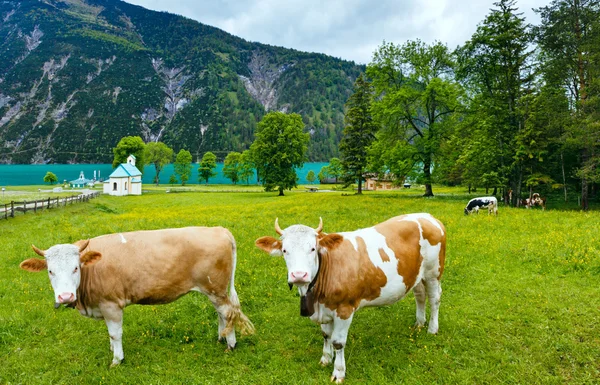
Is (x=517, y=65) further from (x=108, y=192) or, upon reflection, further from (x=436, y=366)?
(x=108, y=192)

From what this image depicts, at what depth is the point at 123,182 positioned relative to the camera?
54844 millimetres

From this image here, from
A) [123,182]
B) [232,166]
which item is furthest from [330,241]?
[232,166]

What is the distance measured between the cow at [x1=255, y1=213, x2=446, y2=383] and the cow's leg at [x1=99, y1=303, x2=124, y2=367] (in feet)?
9.51

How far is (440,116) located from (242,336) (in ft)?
112

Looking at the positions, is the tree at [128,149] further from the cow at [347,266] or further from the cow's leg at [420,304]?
the cow's leg at [420,304]

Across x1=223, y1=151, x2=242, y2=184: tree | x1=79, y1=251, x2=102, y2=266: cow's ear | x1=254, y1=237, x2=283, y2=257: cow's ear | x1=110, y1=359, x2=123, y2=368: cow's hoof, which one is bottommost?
x1=110, y1=359, x2=123, y2=368: cow's hoof

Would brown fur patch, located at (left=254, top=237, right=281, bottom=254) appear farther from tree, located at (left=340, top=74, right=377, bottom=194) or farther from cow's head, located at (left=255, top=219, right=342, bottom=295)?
tree, located at (left=340, top=74, right=377, bottom=194)

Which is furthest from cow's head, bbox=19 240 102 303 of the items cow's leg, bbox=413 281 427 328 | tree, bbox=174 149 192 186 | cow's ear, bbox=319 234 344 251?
tree, bbox=174 149 192 186

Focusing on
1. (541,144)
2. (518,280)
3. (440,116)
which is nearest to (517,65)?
(541,144)

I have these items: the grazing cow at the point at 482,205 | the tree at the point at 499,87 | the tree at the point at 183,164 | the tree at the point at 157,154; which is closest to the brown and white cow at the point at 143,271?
the grazing cow at the point at 482,205

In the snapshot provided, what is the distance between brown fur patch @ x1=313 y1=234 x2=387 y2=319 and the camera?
5.28 m

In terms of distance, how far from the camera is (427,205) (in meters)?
24.9

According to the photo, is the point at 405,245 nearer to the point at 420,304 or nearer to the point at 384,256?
the point at 384,256

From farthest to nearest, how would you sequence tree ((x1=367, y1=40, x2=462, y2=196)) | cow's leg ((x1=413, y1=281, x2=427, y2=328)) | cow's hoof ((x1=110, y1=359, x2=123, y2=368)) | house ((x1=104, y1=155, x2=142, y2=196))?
house ((x1=104, y1=155, x2=142, y2=196)) < tree ((x1=367, y1=40, x2=462, y2=196)) < cow's leg ((x1=413, y1=281, x2=427, y2=328)) < cow's hoof ((x1=110, y1=359, x2=123, y2=368))
